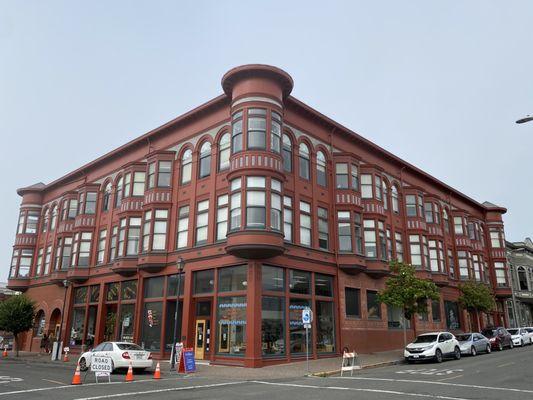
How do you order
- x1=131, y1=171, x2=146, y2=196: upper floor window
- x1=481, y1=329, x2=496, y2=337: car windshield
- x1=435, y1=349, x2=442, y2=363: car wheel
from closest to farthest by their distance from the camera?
x1=435, y1=349, x2=442, y2=363: car wheel < x1=131, y1=171, x2=146, y2=196: upper floor window < x1=481, y1=329, x2=496, y2=337: car windshield

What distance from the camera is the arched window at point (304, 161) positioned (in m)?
29.3

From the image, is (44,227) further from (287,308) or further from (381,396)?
(381,396)

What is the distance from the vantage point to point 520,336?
38.2 meters

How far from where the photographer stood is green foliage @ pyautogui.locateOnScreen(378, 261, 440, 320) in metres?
28.4

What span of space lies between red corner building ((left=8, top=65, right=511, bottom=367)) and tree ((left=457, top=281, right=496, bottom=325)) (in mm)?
1314

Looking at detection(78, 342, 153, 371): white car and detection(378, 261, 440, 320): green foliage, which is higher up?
detection(378, 261, 440, 320): green foliage

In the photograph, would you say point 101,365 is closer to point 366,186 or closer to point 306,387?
point 306,387

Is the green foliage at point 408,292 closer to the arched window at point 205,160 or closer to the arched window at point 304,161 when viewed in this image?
the arched window at point 304,161

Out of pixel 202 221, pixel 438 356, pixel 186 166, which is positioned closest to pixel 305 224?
pixel 202 221

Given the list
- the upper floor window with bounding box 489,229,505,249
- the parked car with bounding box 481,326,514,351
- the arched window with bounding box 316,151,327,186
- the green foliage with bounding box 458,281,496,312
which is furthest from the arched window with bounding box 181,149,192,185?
the upper floor window with bounding box 489,229,505,249

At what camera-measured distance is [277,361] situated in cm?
2378

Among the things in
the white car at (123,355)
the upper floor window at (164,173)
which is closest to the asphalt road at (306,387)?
the white car at (123,355)

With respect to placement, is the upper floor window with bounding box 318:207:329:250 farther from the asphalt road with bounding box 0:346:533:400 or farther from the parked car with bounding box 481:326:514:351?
the parked car with bounding box 481:326:514:351

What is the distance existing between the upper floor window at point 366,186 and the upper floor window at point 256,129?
11.0m
